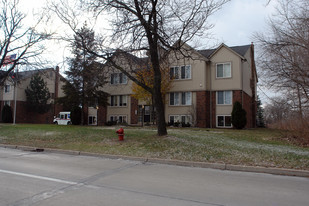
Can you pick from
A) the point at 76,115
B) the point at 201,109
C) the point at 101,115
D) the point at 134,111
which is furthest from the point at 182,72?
the point at 76,115

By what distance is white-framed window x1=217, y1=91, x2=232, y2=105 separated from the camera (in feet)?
81.8

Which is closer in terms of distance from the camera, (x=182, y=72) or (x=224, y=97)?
(x=224, y=97)

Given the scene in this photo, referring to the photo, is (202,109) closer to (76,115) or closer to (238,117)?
(238,117)

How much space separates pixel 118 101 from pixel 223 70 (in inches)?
511

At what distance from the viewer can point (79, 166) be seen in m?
8.09

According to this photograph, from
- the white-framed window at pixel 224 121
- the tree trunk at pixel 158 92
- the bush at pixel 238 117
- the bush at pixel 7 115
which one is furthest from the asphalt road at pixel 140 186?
the bush at pixel 7 115

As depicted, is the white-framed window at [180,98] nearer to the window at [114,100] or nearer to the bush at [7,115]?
the window at [114,100]

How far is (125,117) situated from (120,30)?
18.6m

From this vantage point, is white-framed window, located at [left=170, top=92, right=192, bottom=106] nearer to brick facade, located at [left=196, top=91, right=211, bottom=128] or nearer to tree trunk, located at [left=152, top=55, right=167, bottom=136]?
brick facade, located at [left=196, top=91, right=211, bottom=128]

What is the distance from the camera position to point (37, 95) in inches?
1596

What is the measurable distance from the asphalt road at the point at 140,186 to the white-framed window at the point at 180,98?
18.6m

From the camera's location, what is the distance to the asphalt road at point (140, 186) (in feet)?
15.5

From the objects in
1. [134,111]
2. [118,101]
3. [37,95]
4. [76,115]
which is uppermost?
[37,95]

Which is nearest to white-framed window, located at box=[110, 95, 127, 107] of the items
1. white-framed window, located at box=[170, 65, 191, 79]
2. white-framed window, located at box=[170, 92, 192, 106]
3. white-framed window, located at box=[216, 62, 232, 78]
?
white-framed window, located at box=[170, 92, 192, 106]
